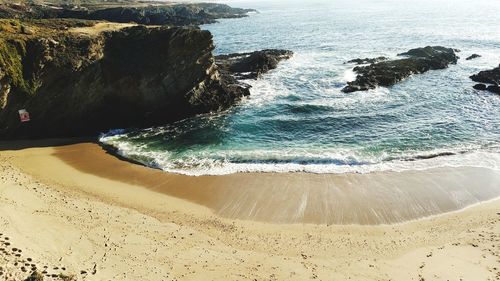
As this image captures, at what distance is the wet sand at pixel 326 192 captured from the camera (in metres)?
22.3

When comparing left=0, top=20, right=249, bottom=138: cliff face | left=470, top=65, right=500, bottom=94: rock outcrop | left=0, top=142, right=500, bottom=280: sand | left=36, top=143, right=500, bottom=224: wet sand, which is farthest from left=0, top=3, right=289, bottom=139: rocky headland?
left=470, top=65, right=500, bottom=94: rock outcrop

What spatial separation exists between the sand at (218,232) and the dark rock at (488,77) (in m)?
25.2

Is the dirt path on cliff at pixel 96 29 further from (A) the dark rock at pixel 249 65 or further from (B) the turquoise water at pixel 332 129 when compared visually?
(A) the dark rock at pixel 249 65

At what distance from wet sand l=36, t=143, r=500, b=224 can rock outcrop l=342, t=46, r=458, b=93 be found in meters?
20.9

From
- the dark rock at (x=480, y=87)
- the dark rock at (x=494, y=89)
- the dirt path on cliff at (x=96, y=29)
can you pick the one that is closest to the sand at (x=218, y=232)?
the dirt path on cliff at (x=96, y=29)

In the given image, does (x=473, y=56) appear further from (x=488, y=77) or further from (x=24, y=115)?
(x=24, y=115)

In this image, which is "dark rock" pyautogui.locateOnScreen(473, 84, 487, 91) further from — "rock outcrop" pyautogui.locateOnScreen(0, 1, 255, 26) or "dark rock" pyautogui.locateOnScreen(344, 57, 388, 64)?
"rock outcrop" pyautogui.locateOnScreen(0, 1, 255, 26)

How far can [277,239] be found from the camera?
794 inches

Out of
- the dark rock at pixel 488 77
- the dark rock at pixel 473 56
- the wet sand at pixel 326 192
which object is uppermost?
the dark rock at pixel 473 56

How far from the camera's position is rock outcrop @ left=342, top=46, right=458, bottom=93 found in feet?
154

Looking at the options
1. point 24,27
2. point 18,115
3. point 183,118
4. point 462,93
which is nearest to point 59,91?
point 18,115

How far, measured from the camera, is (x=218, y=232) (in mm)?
20781

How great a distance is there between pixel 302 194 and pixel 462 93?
92.5ft

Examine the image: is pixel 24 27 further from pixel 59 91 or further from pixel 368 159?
pixel 368 159
